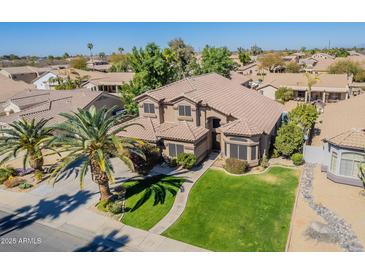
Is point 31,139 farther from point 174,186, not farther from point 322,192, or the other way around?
point 322,192

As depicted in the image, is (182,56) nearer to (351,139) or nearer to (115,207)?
(351,139)

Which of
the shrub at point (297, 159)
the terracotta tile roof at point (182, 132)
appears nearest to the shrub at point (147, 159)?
the terracotta tile roof at point (182, 132)

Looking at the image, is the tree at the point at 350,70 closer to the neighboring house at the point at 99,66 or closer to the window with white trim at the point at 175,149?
the window with white trim at the point at 175,149

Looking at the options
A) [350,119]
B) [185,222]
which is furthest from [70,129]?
[350,119]

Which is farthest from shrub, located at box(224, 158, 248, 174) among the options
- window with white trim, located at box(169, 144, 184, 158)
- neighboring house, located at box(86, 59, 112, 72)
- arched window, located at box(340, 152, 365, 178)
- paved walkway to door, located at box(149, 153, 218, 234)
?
neighboring house, located at box(86, 59, 112, 72)

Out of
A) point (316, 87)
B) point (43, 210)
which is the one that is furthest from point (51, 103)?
point (316, 87)

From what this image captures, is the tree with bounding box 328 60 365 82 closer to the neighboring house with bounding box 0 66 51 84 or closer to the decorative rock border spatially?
the decorative rock border

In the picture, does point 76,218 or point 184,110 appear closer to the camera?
point 76,218
